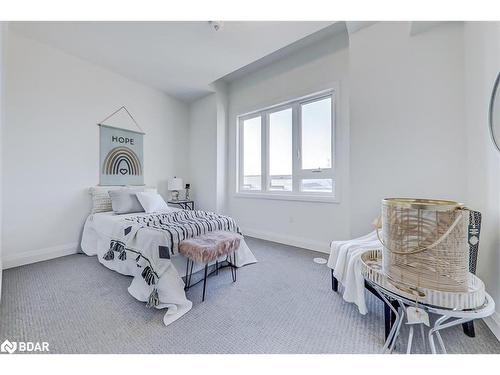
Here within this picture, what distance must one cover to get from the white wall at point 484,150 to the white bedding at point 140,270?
2.00m

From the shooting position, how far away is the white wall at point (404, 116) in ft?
5.90

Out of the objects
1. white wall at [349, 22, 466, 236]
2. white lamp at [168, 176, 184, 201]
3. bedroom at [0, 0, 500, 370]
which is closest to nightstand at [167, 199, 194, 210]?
bedroom at [0, 0, 500, 370]

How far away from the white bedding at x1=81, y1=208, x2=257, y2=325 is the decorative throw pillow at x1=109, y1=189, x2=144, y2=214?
0.65ft

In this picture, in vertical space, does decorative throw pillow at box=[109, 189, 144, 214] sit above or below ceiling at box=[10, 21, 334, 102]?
below

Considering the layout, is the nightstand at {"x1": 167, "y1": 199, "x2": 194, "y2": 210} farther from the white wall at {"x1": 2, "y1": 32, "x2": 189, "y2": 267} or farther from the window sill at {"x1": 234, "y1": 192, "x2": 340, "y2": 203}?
the white wall at {"x1": 2, "y1": 32, "x2": 189, "y2": 267}

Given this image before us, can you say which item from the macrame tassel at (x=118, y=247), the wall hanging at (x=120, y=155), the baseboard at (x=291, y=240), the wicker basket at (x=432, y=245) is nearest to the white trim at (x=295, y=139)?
the baseboard at (x=291, y=240)

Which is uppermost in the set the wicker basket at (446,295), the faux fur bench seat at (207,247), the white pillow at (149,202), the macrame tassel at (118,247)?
the white pillow at (149,202)

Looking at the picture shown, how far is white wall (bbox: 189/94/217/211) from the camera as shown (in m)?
3.99

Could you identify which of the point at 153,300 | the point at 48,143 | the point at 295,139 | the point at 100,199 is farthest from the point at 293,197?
the point at 48,143

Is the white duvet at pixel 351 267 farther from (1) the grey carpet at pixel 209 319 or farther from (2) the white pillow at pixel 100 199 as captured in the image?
(2) the white pillow at pixel 100 199

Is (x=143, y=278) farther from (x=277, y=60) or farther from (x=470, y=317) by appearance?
(x=277, y=60)

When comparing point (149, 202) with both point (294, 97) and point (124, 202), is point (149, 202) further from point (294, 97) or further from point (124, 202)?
point (294, 97)
